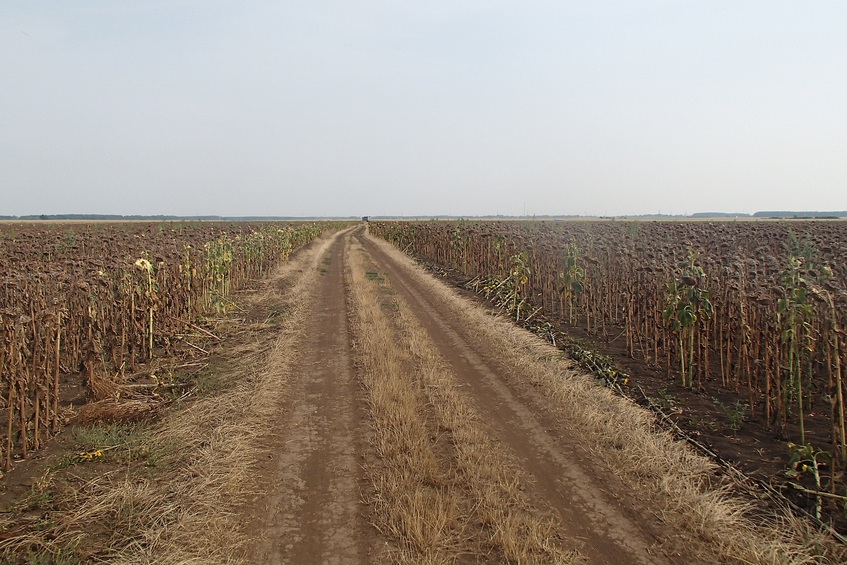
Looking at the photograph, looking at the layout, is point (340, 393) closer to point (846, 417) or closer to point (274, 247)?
point (846, 417)

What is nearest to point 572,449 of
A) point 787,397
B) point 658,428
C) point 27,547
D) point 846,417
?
point 658,428

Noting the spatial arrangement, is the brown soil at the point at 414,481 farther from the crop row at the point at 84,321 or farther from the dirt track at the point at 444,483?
the crop row at the point at 84,321

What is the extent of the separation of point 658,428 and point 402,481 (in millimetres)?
3719

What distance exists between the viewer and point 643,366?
31.8ft

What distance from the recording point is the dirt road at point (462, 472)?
4211mm

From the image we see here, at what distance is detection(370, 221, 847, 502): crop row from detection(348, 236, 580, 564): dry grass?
10.2 ft

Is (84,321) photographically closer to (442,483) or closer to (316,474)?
(316,474)

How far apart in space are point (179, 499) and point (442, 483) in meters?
2.49

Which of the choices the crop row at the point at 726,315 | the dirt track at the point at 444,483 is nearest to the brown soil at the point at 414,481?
the dirt track at the point at 444,483

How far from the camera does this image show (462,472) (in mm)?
5410

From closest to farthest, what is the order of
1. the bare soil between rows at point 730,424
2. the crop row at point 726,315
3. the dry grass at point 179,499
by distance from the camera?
1. the dry grass at point 179,499
2. the bare soil between rows at point 730,424
3. the crop row at point 726,315

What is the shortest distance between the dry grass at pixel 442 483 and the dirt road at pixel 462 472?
16mm

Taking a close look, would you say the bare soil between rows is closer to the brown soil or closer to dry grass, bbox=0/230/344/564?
the brown soil

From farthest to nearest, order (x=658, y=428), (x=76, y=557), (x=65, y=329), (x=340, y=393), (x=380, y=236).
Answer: (x=380, y=236) → (x=65, y=329) → (x=340, y=393) → (x=658, y=428) → (x=76, y=557)
